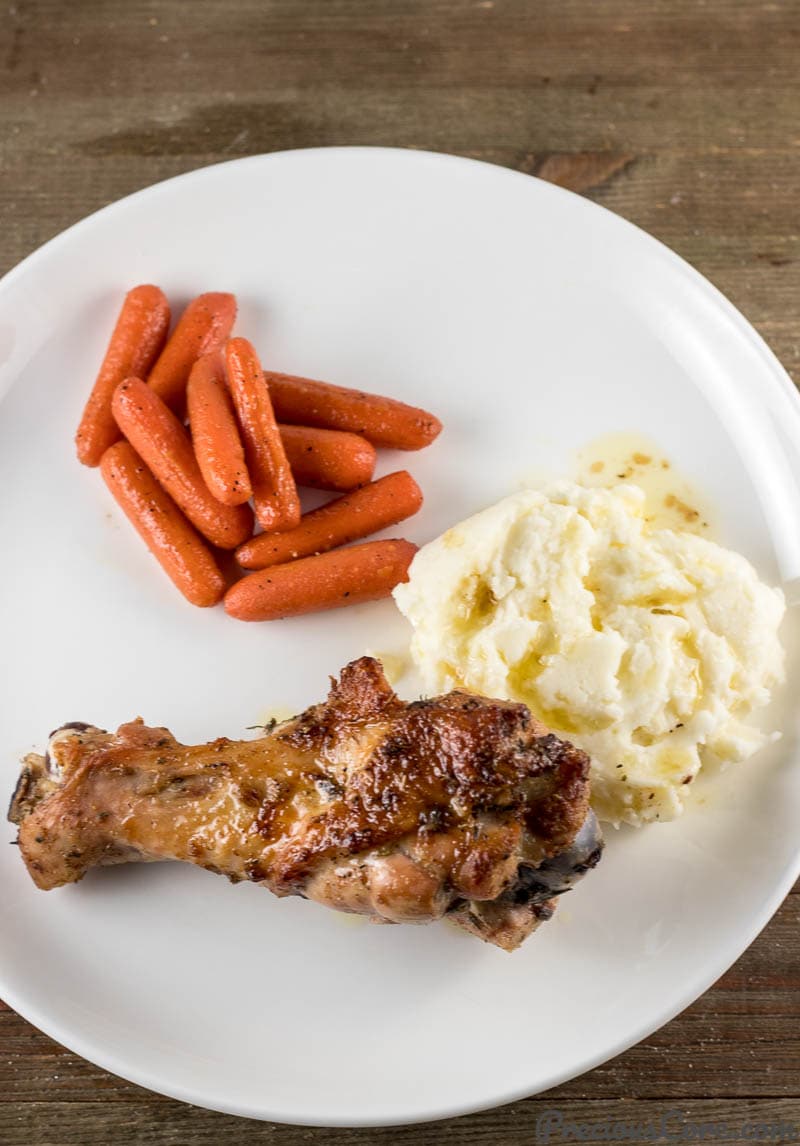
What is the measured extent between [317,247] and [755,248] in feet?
6.12

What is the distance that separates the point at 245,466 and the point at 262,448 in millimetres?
95

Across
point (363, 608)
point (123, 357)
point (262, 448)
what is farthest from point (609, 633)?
point (123, 357)

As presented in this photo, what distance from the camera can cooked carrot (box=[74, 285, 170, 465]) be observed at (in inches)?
166

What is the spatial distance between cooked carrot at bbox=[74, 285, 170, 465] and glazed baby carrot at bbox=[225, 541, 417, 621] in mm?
800

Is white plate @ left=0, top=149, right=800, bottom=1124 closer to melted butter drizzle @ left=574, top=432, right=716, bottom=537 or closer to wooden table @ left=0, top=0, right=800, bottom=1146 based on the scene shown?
melted butter drizzle @ left=574, top=432, right=716, bottom=537

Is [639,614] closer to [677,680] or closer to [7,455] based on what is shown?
[677,680]

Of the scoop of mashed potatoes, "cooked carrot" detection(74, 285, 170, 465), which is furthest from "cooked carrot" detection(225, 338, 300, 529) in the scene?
the scoop of mashed potatoes

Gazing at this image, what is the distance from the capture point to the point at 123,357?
4270mm

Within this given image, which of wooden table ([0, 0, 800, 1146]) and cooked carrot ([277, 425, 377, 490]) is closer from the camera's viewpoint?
cooked carrot ([277, 425, 377, 490])

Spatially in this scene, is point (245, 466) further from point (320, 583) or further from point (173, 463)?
point (320, 583)

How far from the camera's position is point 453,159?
445 cm

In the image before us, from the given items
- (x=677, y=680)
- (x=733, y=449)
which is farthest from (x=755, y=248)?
(x=677, y=680)

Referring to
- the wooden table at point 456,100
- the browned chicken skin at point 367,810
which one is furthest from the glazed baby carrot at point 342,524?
the wooden table at point 456,100

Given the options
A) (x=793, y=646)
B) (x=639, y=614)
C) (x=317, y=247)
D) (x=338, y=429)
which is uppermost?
(x=317, y=247)
